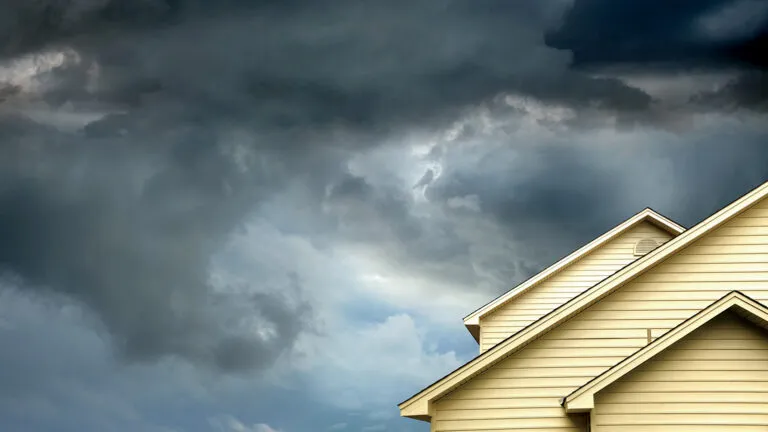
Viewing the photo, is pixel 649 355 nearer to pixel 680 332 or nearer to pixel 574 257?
pixel 680 332

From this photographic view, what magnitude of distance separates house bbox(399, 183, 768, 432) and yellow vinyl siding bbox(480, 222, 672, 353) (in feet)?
23.4

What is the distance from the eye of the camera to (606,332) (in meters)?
16.6

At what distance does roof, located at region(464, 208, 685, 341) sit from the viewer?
78.2ft

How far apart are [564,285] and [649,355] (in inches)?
455

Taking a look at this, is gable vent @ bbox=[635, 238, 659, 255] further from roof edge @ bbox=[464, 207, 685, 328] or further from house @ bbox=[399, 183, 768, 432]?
house @ bbox=[399, 183, 768, 432]

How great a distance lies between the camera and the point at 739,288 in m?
16.8

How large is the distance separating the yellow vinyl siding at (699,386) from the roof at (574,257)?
9629 millimetres

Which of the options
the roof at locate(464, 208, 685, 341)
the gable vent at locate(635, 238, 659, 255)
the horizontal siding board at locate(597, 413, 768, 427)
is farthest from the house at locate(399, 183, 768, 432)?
the gable vent at locate(635, 238, 659, 255)

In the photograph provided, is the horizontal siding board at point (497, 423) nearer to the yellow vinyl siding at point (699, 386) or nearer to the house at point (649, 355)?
the house at point (649, 355)

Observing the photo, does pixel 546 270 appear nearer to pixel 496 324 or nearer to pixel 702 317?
pixel 496 324

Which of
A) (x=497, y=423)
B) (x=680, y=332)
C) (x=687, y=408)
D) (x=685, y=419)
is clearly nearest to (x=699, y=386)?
(x=687, y=408)

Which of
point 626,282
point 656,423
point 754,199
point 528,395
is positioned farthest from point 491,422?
point 754,199

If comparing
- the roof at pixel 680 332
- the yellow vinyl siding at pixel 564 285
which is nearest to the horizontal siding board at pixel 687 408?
the roof at pixel 680 332

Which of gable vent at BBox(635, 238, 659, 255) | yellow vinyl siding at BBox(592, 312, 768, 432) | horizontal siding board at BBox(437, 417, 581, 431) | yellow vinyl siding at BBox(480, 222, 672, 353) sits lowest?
horizontal siding board at BBox(437, 417, 581, 431)
